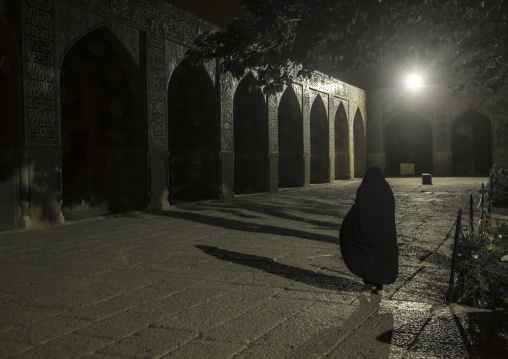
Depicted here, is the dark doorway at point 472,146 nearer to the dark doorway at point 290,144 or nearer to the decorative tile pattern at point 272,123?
the dark doorway at point 290,144

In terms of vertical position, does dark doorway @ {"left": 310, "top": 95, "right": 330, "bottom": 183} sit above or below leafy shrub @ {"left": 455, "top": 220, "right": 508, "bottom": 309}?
above

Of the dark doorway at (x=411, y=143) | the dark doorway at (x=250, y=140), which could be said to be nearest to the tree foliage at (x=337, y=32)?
the dark doorway at (x=250, y=140)

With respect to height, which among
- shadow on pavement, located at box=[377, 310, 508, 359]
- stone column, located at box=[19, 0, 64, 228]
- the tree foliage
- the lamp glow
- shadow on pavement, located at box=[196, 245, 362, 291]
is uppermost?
the lamp glow

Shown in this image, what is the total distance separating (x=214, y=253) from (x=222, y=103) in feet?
23.4

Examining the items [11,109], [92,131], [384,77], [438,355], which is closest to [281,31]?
[11,109]

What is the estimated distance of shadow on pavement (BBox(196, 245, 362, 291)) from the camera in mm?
4027

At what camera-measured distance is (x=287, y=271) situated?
178 inches

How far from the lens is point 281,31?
23.2 feet

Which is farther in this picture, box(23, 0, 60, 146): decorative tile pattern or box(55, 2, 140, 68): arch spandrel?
box(55, 2, 140, 68): arch spandrel

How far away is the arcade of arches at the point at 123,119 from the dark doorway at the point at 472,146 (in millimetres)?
11215

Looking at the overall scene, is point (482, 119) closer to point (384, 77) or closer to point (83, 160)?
point (384, 77)

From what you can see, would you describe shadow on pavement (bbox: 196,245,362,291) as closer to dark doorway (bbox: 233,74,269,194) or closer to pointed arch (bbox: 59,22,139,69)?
pointed arch (bbox: 59,22,139,69)

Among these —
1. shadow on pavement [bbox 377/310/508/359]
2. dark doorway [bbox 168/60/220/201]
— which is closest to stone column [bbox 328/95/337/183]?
dark doorway [bbox 168/60/220/201]

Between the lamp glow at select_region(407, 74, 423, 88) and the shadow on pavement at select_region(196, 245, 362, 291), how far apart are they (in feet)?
68.6
